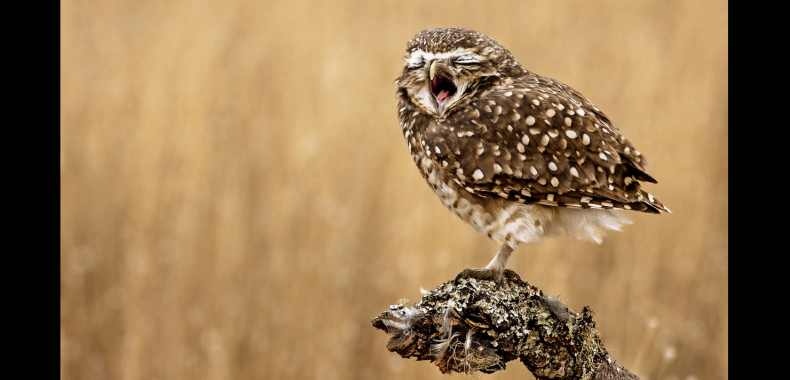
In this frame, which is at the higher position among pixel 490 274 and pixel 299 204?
pixel 299 204

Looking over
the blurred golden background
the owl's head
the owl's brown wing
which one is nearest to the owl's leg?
the owl's brown wing

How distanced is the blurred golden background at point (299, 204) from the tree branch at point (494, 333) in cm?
131

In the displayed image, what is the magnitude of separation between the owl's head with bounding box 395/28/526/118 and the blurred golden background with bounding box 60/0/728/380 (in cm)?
138

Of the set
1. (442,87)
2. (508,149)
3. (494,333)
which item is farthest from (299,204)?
(494,333)

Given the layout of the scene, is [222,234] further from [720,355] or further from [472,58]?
[720,355]

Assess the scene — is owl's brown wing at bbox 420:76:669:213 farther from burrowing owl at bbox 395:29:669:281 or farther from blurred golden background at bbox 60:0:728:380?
blurred golden background at bbox 60:0:728:380

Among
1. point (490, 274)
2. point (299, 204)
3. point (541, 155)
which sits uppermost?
point (299, 204)

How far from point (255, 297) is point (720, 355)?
8.98 feet

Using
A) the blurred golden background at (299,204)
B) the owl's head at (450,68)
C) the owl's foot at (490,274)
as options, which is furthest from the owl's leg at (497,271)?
the blurred golden background at (299,204)

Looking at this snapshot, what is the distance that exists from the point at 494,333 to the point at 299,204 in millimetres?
2242

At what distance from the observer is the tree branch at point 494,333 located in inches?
60.3

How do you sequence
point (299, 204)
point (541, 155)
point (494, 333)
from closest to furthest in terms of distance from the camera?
point (494, 333) → point (541, 155) → point (299, 204)

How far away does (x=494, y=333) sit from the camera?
5.09ft

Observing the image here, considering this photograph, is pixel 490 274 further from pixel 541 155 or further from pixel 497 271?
pixel 541 155
